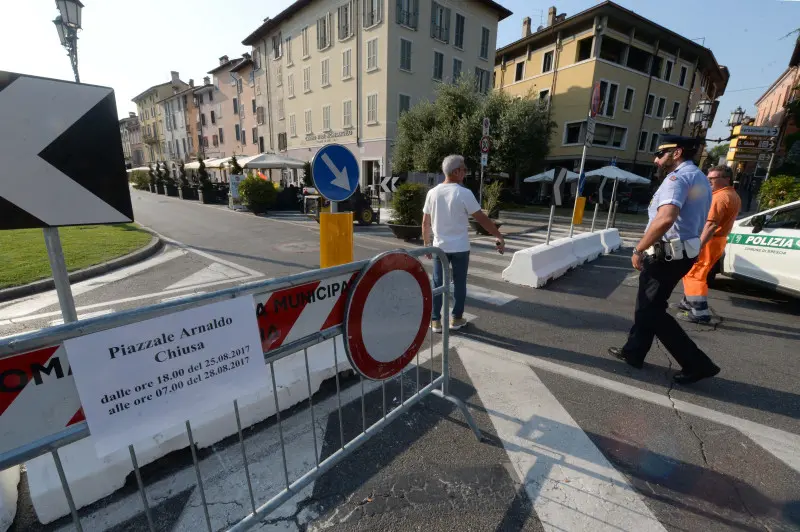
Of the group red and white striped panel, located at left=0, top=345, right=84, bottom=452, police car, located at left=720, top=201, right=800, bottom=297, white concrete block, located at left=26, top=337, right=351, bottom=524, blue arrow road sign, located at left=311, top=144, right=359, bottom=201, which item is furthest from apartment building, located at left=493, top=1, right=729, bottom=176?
red and white striped panel, located at left=0, top=345, right=84, bottom=452

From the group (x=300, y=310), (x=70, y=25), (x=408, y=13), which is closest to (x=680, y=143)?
(x=300, y=310)

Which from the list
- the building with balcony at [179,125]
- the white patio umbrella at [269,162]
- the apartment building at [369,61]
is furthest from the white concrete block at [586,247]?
the building with balcony at [179,125]

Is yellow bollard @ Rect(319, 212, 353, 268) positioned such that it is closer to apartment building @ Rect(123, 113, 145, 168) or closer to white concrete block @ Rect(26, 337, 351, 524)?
white concrete block @ Rect(26, 337, 351, 524)

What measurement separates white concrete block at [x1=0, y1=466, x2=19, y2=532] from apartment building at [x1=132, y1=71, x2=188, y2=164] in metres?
70.3

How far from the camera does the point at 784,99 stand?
37781 millimetres

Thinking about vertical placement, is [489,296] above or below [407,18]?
below

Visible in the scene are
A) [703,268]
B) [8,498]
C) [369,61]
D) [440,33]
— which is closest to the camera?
[8,498]

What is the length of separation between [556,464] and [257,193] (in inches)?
649

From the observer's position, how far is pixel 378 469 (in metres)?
2.25

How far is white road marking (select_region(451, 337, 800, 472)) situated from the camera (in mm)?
2471

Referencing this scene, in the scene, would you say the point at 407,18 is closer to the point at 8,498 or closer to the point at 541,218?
the point at 541,218

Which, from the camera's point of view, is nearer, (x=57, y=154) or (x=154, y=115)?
(x=57, y=154)

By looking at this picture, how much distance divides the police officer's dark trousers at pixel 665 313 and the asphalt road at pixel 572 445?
0.91 ft

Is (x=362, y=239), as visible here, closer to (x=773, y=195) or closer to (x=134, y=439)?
(x=134, y=439)
